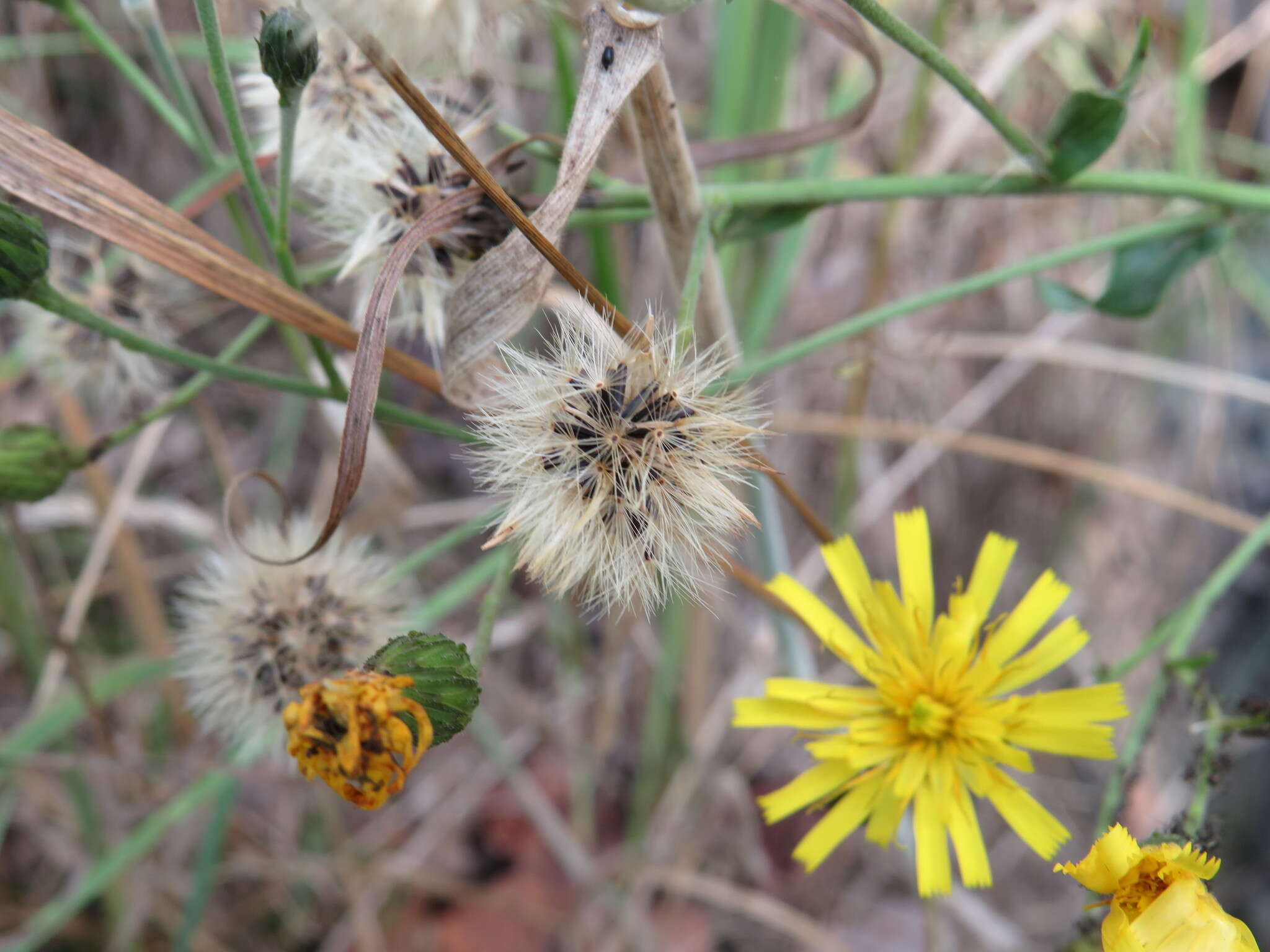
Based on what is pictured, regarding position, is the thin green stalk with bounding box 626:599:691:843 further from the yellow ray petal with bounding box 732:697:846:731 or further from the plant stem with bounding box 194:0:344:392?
the plant stem with bounding box 194:0:344:392

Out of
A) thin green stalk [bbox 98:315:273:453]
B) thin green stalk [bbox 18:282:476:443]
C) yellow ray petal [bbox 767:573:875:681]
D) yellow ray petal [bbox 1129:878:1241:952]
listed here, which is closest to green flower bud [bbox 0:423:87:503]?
thin green stalk [bbox 98:315:273:453]

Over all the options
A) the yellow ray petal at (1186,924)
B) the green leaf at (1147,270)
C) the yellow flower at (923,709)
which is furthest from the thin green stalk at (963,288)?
the yellow ray petal at (1186,924)

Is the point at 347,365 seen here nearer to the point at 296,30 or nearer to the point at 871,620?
the point at 296,30

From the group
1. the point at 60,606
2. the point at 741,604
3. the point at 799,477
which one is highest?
the point at 799,477

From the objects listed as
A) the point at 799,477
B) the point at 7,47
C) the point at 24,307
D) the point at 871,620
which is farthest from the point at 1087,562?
the point at 7,47

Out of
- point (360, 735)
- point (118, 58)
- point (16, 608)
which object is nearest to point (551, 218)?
point (360, 735)
